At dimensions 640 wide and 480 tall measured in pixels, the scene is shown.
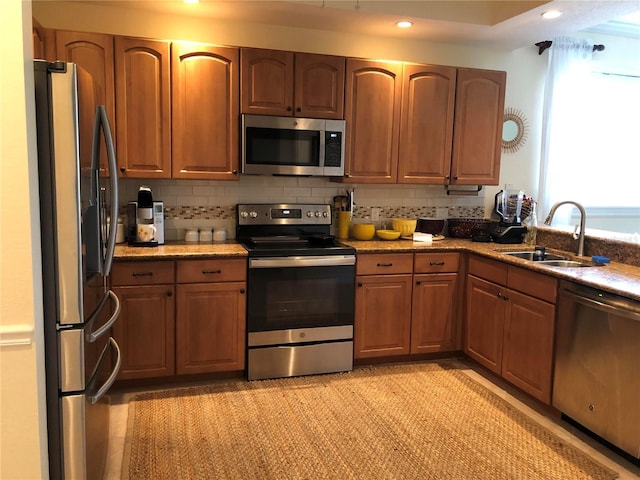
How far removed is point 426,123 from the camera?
12.9 ft

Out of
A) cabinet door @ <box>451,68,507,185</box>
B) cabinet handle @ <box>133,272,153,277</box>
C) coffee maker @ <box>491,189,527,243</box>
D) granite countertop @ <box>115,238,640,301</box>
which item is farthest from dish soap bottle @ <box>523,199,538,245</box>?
cabinet handle @ <box>133,272,153,277</box>

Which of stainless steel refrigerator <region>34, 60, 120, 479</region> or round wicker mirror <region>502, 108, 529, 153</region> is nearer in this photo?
stainless steel refrigerator <region>34, 60, 120, 479</region>

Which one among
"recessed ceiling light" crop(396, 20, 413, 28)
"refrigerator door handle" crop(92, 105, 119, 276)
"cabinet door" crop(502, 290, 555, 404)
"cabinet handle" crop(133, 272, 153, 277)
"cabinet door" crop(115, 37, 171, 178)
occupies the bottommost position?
"cabinet door" crop(502, 290, 555, 404)

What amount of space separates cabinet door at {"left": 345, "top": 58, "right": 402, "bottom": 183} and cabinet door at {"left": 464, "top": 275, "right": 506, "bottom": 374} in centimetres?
104

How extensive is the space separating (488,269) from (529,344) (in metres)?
0.60

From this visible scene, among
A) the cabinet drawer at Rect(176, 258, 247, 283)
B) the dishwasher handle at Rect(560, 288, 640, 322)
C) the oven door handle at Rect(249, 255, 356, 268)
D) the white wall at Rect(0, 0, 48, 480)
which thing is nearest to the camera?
the white wall at Rect(0, 0, 48, 480)

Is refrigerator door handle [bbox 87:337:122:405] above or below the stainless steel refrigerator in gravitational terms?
below

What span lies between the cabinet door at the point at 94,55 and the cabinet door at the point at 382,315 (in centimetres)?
203

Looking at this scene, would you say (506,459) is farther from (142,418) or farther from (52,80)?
(52,80)

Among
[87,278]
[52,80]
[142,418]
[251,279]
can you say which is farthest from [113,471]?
[52,80]

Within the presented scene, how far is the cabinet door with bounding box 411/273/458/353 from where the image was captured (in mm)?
3777

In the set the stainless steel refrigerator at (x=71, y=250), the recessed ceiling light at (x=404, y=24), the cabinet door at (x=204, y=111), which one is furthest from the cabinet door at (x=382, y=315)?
the stainless steel refrigerator at (x=71, y=250)

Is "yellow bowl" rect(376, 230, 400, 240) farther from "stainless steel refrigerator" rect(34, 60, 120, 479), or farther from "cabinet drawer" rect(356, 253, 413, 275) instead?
"stainless steel refrigerator" rect(34, 60, 120, 479)

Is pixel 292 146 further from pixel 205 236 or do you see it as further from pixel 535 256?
pixel 535 256
